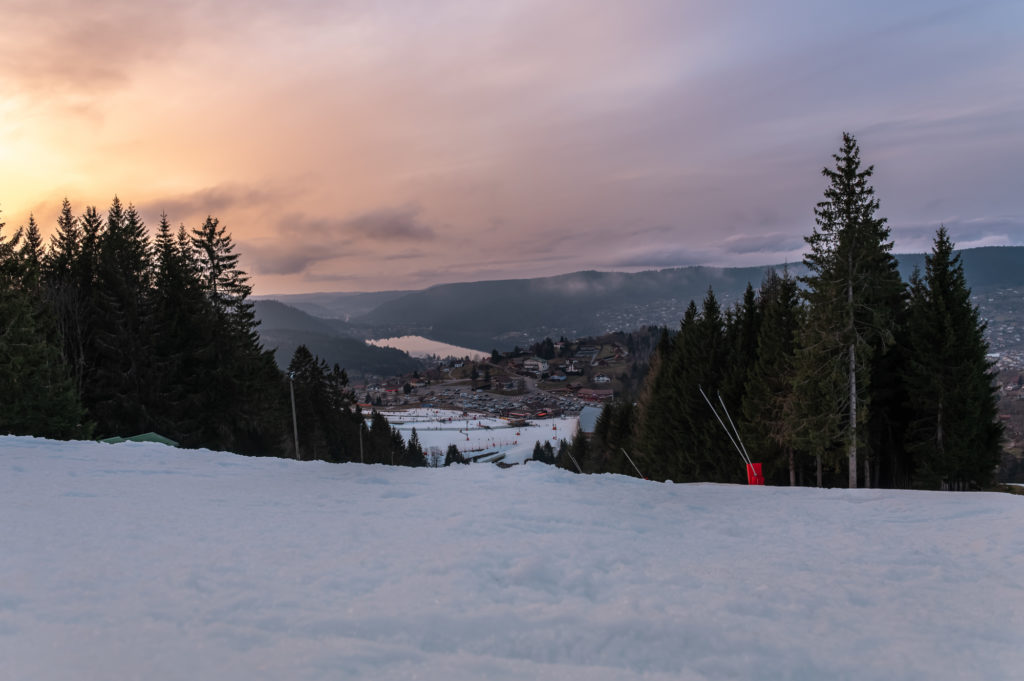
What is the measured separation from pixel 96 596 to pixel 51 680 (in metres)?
1.38

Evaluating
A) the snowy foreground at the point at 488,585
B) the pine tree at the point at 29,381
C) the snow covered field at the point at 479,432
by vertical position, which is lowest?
the snow covered field at the point at 479,432

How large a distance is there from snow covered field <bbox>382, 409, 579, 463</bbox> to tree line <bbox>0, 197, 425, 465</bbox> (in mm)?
76660

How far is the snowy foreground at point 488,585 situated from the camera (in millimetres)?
4164

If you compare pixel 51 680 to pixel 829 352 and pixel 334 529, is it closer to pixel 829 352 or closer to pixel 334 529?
pixel 334 529

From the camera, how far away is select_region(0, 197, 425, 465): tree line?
2302cm

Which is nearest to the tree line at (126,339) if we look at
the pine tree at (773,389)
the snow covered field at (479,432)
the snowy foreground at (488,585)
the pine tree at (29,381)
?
the pine tree at (29,381)

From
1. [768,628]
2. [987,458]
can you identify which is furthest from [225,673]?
[987,458]

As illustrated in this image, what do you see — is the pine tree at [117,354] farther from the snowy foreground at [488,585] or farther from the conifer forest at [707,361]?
the snowy foreground at [488,585]

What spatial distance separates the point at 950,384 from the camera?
21422 mm

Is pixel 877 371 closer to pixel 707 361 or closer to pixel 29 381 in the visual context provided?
pixel 707 361

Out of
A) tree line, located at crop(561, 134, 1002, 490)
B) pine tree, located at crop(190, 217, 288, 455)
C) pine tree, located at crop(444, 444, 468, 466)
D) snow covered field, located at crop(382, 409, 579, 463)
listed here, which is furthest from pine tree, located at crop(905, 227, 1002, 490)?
snow covered field, located at crop(382, 409, 579, 463)

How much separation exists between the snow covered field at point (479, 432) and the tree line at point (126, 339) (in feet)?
252

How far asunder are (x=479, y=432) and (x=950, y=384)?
428 ft

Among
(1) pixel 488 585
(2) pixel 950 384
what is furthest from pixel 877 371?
(1) pixel 488 585
